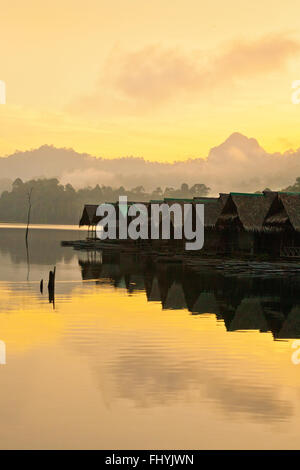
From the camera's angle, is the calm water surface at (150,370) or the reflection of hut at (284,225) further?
the reflection of hut at (284,225)

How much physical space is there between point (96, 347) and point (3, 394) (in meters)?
5.26

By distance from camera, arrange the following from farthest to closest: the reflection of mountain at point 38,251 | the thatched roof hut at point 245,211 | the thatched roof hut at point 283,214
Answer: the reflection of mountain at point 38,251
the thatched roof hut at point 245,211
the thatched roof hut at point 283,214

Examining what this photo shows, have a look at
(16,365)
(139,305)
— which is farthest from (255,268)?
(16,365)

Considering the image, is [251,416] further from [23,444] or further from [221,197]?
[221,197]

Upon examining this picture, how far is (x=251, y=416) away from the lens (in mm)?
12852

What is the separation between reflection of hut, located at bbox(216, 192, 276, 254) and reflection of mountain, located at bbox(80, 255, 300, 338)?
6.89 m

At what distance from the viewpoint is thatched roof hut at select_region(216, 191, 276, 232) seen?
53.3m

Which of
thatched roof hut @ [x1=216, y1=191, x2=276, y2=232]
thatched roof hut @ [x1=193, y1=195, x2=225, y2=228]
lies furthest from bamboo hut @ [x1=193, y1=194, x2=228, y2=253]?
thatched roof hut @ [x1=216, y1=191, x2=276, y2=232]

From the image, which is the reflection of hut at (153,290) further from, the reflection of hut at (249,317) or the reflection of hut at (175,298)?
the reflection of hut at (249,317)

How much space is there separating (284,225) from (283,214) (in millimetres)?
911

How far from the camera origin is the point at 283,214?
49.8 m

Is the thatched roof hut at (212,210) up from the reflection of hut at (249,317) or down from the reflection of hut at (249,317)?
up

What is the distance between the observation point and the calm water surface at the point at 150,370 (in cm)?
1190

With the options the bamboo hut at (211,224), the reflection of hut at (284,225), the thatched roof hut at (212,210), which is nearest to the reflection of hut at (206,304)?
the reflection of hut at (284,225)
